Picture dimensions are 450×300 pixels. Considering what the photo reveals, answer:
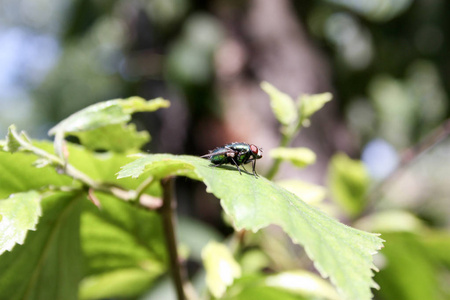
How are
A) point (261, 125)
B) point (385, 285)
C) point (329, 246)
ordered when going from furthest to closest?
point (261, 125) < point (385, 285) < point (329, 246)

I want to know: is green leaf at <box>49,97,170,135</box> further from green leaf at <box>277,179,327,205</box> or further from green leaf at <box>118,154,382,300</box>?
green leaf at <box>277,179,327,205</box>

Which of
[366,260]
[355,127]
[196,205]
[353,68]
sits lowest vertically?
[366,260]

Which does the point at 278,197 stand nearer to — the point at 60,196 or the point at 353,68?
the point at 60,196

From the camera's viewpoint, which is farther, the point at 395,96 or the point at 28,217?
the point at 395,96

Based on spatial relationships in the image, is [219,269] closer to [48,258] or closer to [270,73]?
[48,258]

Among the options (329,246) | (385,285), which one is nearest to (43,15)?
(385,285)

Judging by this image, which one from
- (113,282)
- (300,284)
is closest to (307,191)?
(300,284)

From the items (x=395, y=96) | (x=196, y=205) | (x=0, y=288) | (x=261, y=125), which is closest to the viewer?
(x=0, y=288)

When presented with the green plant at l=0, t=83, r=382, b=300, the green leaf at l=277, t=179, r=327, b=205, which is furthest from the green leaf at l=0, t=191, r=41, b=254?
the green leaf at l=277, t=179, r=327, b=205
